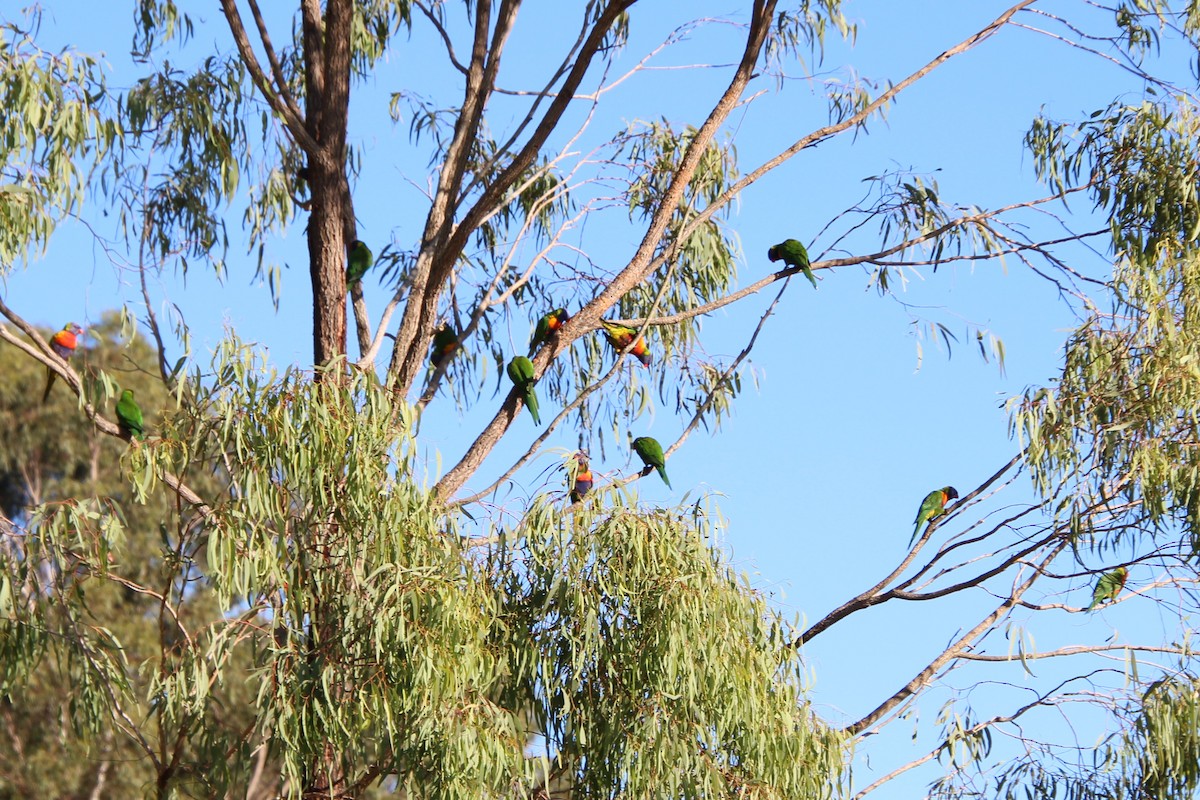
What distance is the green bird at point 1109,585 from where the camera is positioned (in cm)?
608

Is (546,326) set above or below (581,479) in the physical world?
above

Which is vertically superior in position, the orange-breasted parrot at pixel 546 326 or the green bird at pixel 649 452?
the orange-breasted parrot at pixel 546 326

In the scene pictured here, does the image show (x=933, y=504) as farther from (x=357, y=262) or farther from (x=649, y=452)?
(x=357, y=262)

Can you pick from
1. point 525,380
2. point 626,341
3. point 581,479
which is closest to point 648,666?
point 581,479

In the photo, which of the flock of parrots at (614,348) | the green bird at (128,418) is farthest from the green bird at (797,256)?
the green bird at (128,418)

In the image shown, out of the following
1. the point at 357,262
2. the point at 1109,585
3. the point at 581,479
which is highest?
the point at 357,262

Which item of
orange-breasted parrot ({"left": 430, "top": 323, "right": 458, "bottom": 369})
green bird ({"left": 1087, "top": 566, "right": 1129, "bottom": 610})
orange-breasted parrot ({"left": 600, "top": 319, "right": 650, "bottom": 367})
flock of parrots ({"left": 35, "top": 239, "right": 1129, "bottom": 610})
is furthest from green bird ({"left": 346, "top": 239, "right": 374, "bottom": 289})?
green bird ({"left": 1087, "top": 566, "right": 1129, "bottom": 610})

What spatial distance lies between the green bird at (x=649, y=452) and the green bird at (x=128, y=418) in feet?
7.04

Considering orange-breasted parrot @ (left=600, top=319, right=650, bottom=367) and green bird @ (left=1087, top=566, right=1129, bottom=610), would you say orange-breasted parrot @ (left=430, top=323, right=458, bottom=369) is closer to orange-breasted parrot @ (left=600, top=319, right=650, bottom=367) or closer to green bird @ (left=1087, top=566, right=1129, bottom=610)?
orange-breasted parrot @ (left=600, top=319, right=650, bottom=367)

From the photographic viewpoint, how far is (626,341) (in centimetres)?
675

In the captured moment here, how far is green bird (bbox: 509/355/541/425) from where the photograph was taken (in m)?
5.97

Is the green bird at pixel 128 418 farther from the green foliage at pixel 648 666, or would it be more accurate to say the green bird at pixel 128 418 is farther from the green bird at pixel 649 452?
the green bird at pixel 649 452

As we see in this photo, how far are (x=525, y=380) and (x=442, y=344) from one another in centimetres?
97

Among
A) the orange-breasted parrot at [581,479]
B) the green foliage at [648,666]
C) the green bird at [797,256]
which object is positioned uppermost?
the green bird at [797,256]
